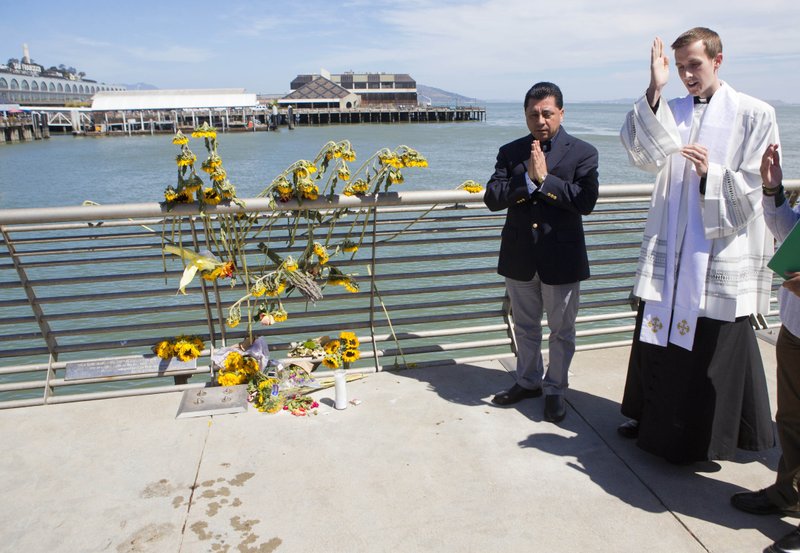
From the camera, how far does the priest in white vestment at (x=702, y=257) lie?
Result: 2.77m

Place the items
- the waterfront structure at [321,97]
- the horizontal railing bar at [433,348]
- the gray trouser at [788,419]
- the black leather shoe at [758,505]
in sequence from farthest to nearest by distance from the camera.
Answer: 1. the waterfront structure at [321,97]
2. the horizontal railing bar at [433,348]
3. the black leather shoe at [758,505]
4. the gray trouser at [788,419]

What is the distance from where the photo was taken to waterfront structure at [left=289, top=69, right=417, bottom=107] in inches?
5098

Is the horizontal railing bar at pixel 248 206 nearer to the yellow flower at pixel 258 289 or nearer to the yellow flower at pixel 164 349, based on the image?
the yellow flower at pixel 258 289

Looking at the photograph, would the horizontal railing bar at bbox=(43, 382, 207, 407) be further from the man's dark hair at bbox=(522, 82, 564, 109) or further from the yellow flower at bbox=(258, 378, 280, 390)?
the man's dark hair at bbox=(522, 82, 564, 109)

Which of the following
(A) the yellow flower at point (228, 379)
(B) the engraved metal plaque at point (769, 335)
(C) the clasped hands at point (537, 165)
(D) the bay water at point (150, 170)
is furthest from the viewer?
(D) the bay water at point (150, 170)

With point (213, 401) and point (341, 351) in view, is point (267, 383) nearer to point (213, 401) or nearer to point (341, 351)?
point (213, 401)

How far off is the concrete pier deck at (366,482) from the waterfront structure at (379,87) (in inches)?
4886

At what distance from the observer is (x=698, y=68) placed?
110 inches

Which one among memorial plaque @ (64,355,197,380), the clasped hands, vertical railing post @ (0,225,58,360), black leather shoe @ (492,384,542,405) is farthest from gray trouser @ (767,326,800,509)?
vertical railing post @ (0,225,58,360)

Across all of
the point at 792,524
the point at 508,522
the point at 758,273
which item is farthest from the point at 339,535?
the point at 758,273

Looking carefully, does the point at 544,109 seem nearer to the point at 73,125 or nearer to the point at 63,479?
the point at 63,479

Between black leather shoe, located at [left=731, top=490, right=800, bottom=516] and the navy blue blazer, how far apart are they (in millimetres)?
1295

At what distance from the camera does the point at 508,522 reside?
2715mm

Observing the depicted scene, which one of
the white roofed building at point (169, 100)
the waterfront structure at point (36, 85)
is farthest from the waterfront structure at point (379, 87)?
the waterfront structure at point (36, 85)
